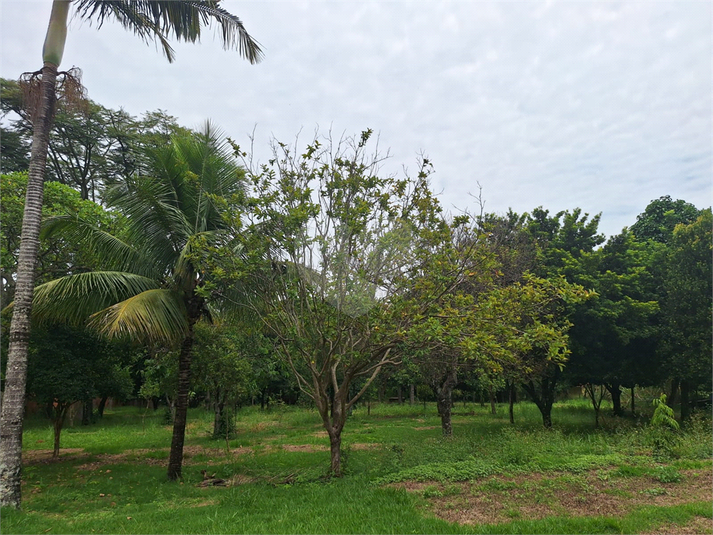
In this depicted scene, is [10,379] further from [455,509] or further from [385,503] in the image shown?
[455,509]

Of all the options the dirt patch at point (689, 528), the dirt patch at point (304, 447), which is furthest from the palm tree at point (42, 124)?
the dirt patch at point (689, 528)

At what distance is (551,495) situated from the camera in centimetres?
639

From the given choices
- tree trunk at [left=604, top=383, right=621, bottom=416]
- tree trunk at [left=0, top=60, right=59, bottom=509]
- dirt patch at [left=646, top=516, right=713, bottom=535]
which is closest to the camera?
dirt patch at [left=646, top=516, right=713, bottom=535]

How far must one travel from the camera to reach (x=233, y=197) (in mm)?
8555

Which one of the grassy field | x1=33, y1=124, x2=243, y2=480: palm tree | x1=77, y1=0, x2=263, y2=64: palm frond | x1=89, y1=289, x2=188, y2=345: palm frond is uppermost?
x1=77, y1=0, x2=263, y2=64: palm frond

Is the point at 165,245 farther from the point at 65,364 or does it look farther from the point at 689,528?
the point at 689,528

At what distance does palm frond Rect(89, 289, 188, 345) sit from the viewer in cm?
729

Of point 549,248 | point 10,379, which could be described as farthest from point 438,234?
point 549,248

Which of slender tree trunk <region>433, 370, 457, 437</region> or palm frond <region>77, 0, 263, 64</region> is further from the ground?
palm frond <region>77, 0, 263, 64</region>

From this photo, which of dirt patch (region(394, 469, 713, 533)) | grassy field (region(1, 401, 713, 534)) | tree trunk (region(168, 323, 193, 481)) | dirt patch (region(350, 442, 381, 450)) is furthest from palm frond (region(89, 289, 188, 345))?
dirt patch (region(350, 442, 381, 450))

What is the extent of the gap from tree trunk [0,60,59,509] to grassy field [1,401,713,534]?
25.6 inches

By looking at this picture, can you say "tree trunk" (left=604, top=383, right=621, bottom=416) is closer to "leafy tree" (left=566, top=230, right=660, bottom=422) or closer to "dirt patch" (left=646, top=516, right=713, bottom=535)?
"leafy tree" (left=566, top=230, right=660, bottom=422)

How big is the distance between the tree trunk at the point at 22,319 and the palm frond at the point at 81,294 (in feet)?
2.76

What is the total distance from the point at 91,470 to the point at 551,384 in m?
13.9
